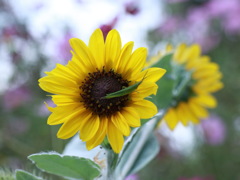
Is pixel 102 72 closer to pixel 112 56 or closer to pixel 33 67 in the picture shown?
pixel 112 56

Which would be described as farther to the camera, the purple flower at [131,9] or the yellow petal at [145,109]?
the purple flower at [131,9]

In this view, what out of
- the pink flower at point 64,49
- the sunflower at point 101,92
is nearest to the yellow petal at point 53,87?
the sunflower at point 101,92

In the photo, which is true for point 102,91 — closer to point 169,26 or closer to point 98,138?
point 98,138

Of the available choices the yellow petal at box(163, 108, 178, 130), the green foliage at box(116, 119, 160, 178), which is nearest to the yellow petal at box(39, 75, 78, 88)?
the green foliage at box(116, 119, 160, 178)

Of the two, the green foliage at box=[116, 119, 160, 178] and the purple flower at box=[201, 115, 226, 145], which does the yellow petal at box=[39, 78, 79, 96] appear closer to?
the green foliage at box=[116, 119, 160, 178]

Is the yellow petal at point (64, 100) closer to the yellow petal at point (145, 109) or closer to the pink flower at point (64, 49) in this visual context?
the yellow petal at point (145, 109)

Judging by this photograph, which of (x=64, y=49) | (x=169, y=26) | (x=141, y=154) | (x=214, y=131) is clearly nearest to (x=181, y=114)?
(x=141, y=154)

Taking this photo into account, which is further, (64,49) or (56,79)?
(64,49)
